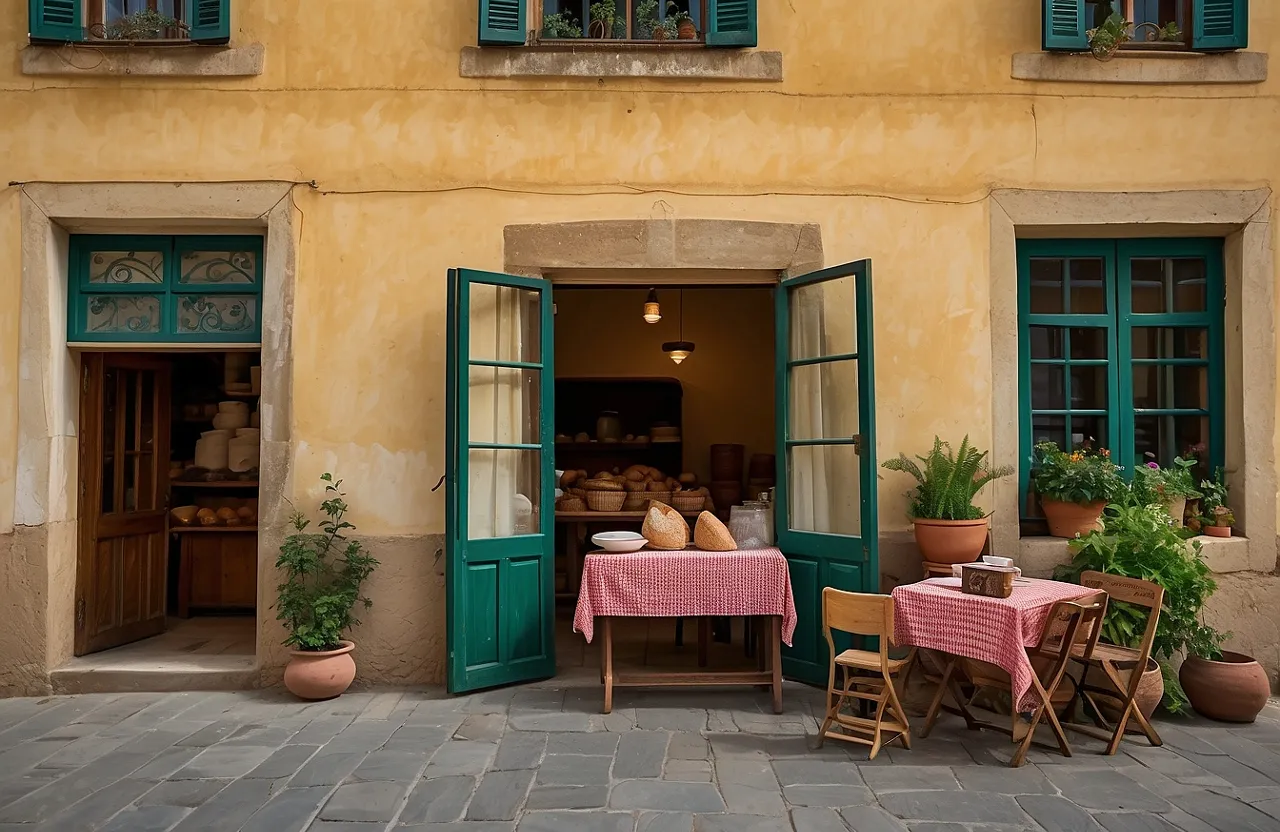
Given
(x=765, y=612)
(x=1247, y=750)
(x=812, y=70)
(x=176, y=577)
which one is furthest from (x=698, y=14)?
(x=176, y=577)

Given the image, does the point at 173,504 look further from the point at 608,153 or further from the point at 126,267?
the point at 608,153

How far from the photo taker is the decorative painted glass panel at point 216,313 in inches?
257

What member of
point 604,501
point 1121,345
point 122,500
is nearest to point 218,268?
point 122,500

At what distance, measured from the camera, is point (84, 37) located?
634 centimetres

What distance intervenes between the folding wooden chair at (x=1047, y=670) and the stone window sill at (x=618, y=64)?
393cm

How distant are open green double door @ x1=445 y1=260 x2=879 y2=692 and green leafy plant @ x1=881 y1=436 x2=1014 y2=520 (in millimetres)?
473

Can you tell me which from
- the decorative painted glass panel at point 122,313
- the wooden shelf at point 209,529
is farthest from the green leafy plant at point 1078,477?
the wooden shelf at point 209,529

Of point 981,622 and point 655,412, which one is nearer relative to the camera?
point 981,622

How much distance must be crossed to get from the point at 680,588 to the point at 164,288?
4154 mm

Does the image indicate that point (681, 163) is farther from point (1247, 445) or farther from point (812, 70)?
point (1247, 445)

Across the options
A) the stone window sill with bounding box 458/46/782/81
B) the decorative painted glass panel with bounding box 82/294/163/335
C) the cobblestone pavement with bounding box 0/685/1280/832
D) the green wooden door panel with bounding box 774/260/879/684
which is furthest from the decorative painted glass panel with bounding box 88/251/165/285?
the green wooden door panel with bounding box 774/260/879/684

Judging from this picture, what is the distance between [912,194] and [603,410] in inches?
199

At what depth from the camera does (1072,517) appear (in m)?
6.24

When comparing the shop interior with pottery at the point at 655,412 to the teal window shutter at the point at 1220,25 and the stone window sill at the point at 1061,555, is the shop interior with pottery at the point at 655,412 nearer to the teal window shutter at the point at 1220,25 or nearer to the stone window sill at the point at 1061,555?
the stone window sill at the point at 1061,555
